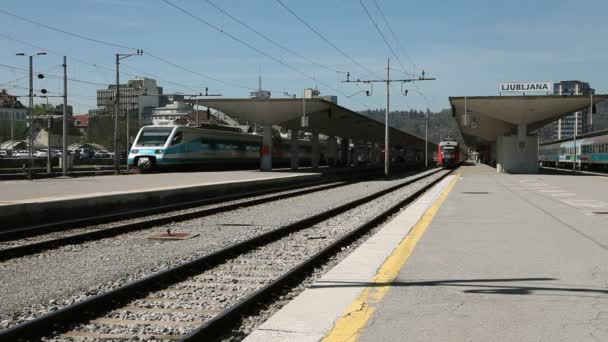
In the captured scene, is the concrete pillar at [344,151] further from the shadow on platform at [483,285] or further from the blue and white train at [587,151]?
the shadow on platform at [483,285]

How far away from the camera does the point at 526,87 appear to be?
2074 inches

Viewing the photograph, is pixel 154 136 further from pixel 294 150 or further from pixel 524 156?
pixel 524 156

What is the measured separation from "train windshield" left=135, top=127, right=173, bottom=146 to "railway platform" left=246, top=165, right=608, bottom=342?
91.3 feet

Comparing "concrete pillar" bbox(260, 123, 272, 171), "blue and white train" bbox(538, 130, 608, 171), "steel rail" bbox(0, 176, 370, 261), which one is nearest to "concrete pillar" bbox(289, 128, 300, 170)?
"concrete pillar" bbox(260, 123, 272, 171)

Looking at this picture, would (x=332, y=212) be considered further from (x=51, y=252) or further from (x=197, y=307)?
(x=197, y=307)

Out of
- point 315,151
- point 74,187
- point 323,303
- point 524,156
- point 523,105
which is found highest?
point 523,105

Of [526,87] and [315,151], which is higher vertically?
[526,87]

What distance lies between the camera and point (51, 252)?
10.2 meters

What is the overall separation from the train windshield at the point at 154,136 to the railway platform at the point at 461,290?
27823 mm

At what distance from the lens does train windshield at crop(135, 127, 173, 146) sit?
3856cm

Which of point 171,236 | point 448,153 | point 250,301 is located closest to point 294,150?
point 448,153

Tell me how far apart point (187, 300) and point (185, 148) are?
33.8 metres

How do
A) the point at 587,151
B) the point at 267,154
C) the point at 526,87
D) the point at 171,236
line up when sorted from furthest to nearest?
the point at 587,151 < the point at 526,87 < the point at 267,154 < the point at 171,236

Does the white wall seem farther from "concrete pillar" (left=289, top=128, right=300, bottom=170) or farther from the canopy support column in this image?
the canopy support column
